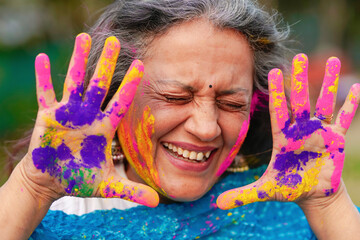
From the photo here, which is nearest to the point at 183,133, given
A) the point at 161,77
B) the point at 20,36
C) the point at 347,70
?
the point at 161,77

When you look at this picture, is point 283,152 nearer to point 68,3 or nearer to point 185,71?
point 185,71

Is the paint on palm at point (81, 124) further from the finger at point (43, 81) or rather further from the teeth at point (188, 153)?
the teeth at point (188, 153)

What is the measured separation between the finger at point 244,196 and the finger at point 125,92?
0.57m

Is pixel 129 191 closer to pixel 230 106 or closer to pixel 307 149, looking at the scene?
pixel 230 106

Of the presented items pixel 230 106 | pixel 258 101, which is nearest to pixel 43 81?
pixel 230 106

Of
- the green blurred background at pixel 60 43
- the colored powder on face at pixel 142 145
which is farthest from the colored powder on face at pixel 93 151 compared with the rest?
the green blurred background at pixel 60 43

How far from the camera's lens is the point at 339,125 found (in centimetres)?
211

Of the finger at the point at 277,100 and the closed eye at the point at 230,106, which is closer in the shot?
the finger at the point at 277,100

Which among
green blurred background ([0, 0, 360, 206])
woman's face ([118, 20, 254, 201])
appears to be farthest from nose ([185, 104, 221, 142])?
green blurred background ([0, 0, 360, 206])

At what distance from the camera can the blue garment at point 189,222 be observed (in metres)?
2.21

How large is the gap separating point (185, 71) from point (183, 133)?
30 centimetres

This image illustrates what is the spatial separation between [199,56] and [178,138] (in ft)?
1.33

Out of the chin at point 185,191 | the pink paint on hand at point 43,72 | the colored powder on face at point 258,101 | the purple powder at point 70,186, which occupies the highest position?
the pink paint on hand at point 43,72

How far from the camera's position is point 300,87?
2.05m
